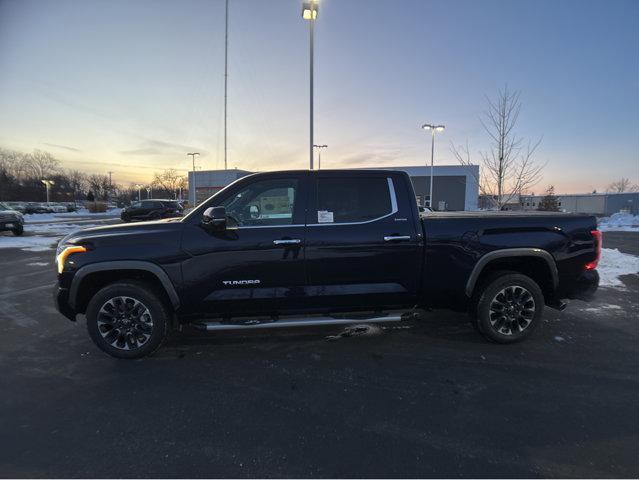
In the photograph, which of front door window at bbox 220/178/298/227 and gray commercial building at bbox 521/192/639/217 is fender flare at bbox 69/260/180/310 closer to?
front door window at bbox 220/178/298/227

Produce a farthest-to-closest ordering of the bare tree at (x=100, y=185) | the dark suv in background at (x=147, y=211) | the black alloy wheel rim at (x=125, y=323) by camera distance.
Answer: the bare tree at (x=100, y=185) < the dark suv in background at (x=147, y=211) < the black alloy wheel rim at (x=125, y=323)

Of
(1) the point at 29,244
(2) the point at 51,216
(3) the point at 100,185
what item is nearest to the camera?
(1) the point at 29,244

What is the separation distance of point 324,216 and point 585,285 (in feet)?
10.0

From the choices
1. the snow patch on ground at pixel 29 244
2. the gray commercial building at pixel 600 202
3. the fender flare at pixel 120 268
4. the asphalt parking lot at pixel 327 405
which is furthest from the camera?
the gray commercial building at pixel 600 202

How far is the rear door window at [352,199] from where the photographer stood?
429 cm

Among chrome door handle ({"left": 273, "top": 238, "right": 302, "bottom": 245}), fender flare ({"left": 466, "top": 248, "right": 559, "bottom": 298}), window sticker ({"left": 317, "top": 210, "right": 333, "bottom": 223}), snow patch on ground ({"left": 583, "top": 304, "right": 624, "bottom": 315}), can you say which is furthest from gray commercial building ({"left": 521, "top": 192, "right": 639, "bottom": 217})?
chrome door handle ({"left": 273, "top": 238, "right": 302, "bottom": 245})

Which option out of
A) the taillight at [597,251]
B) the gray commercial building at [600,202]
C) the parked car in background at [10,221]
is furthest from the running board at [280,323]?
the gray commercial building at [600,202]

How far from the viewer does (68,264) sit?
404 centimetres

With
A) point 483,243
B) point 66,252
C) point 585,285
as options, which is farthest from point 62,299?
point 585,285

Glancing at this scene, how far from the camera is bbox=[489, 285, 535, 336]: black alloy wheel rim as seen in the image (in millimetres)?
4441

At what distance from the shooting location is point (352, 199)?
14.3 ft

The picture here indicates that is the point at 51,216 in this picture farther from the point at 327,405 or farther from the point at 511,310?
the point at 511,310

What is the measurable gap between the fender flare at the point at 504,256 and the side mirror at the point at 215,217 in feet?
8.90

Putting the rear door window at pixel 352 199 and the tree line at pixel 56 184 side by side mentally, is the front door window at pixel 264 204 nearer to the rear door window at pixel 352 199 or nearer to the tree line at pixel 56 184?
the rear door window at pixel 352 199
